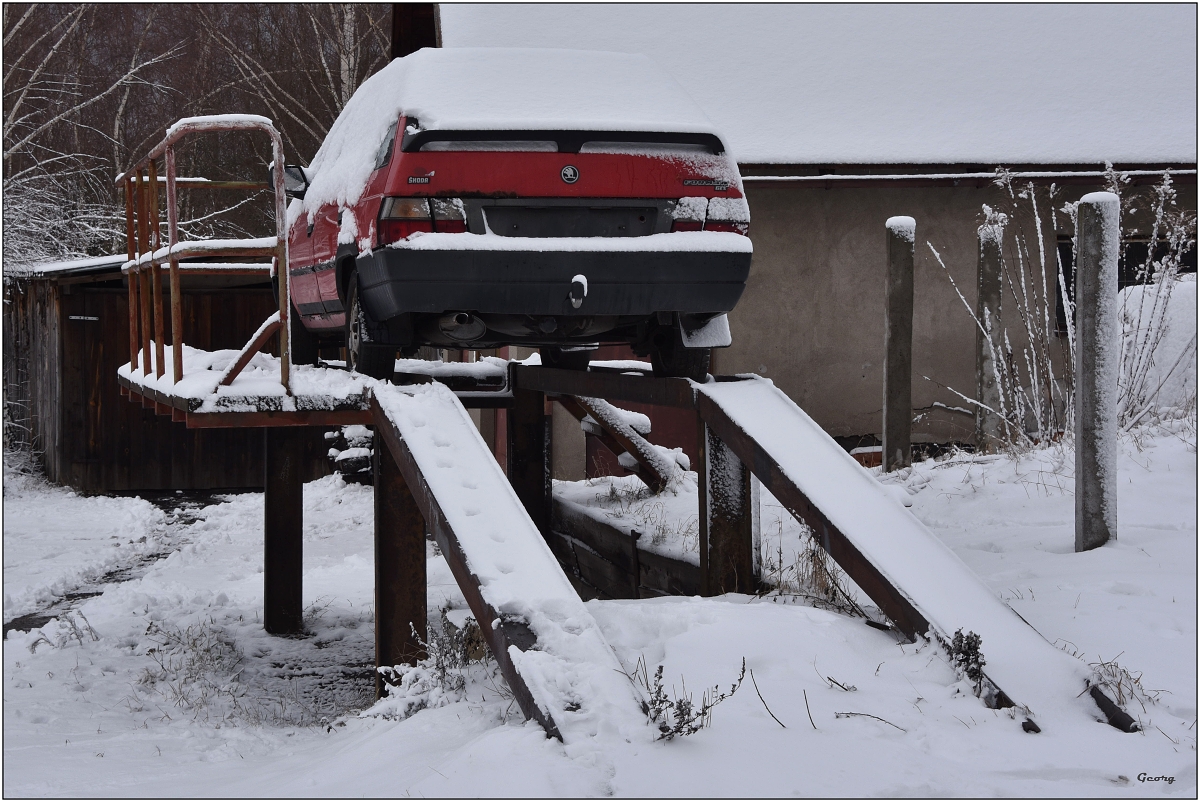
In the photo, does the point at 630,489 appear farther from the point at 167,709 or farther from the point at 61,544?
the point at 61,544

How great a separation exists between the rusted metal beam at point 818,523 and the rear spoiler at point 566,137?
1.12m

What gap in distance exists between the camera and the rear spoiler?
14.4 feet

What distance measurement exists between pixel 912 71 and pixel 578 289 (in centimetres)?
889

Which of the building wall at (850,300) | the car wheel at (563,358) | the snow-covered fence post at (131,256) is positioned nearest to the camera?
the snow-covered fence post at (131,256)

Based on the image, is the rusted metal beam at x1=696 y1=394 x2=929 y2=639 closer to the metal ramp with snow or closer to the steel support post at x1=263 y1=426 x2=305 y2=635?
the metal ramp with snow

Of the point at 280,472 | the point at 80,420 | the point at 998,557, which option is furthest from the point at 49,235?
the point at 998,557

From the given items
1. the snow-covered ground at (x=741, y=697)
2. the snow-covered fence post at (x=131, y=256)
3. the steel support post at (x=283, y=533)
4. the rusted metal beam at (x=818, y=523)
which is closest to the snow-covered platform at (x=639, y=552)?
the rusted metal beam at (x=818, y=523)

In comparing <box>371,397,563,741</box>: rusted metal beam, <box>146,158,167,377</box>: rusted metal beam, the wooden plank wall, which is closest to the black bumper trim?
<box>371,397,563,741</box>: rusted metal beam

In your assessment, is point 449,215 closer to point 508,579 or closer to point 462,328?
point 462,328

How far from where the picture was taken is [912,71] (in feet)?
39.3

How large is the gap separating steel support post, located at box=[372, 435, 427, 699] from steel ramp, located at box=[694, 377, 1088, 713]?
4.95 ft

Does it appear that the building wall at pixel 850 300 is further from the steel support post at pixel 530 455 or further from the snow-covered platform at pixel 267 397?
the snow-covered platform at pixel 267 397

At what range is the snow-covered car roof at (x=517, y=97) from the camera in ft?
14.7

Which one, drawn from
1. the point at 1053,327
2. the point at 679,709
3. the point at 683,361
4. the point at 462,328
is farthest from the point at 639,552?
the point at 1053,327
